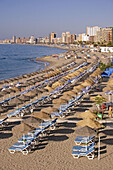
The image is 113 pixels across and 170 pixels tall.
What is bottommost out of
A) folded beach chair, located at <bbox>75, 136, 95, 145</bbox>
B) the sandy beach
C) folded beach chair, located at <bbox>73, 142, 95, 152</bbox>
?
the sandy beach

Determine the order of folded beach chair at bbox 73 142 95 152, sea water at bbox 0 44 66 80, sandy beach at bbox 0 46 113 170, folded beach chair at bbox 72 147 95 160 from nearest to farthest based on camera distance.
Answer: sandy beach at bbox 0 46 113 170 → folded beach chair at bbox 72 147 95 160 → folded beach chair at bbox 73 142 95 152 → sea water at bbox 0 44 66 80

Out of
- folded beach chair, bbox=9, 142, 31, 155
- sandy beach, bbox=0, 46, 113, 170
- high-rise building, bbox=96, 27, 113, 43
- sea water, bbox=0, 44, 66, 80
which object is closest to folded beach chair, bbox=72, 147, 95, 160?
sandy beach, bbox=0, 46, 113, 170

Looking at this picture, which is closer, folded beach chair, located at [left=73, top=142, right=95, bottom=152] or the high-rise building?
folded beach chair, located at [left=73, top=142, right=95, bottom=152]

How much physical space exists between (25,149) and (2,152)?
0.97 metres

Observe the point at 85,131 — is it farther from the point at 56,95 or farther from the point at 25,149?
the point at 56,95

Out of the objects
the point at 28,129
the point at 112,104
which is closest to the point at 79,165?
the point at 28,129

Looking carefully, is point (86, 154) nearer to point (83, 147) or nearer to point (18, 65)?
point (83, 147)

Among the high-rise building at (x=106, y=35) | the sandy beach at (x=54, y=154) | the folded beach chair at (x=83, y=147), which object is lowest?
the sandy beach at (x=54, y=154)

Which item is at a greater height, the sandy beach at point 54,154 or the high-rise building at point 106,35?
the high-rise building at point 106,35

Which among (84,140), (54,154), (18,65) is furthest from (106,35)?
(54,154)

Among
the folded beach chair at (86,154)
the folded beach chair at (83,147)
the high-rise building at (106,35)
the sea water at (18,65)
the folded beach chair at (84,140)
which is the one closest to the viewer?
the folded beach chair at (86,154)

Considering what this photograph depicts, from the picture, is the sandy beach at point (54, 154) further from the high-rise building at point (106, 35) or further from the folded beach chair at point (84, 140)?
the high-rise building at point (106, 35)

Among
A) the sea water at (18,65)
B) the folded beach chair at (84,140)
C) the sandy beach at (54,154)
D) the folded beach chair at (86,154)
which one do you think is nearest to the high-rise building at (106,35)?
the sea water at (18,65)

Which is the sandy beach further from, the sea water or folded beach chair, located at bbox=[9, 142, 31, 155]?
the sea water
